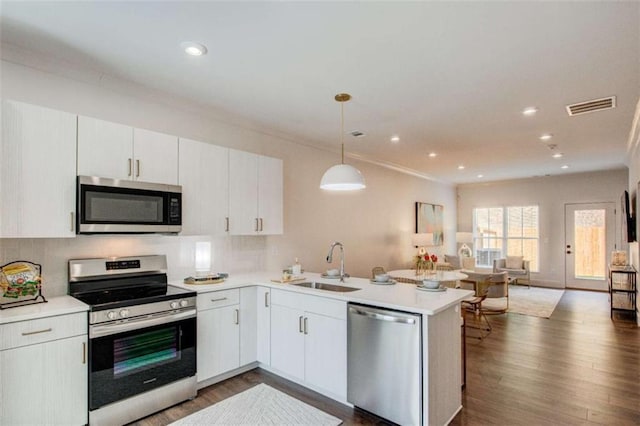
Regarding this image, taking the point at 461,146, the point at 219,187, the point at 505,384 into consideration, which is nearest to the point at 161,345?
the point at 219,187

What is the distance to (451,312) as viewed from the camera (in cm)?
267

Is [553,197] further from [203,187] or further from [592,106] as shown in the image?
[203,187]

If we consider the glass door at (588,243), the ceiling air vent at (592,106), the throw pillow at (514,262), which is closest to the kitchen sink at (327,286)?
the ceiling air vent at (592,106)

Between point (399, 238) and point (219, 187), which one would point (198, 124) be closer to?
point (219, 187)

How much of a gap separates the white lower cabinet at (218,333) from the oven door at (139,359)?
141 mm

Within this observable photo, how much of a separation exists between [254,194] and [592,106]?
3.82 meters

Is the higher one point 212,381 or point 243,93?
point 243,93

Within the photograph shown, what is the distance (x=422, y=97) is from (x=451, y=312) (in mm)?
2097

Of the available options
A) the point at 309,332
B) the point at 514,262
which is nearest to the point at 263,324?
the point at 309,332

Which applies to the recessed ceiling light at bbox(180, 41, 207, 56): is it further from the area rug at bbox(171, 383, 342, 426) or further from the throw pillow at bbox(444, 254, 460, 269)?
the throw pillow at bbox(444, 254, 460, 269)

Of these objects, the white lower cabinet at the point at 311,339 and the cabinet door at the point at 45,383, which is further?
the white lower cabinet at the point at 311,339

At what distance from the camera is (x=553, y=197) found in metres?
8.70

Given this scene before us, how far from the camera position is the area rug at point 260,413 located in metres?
2.60

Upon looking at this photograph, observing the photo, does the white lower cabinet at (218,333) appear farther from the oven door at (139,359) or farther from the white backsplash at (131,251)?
the white backsplash at (131,251)
